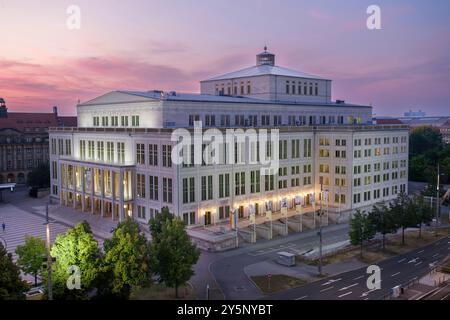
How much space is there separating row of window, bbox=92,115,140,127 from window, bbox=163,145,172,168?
1337cm

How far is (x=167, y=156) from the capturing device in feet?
211

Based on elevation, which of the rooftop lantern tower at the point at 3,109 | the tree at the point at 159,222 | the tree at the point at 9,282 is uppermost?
the rooftop lantern tower at the point at 3,109

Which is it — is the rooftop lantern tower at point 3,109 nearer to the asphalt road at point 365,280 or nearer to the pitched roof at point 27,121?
the pitched roof at point 27,121

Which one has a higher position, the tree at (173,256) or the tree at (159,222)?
the tree at (159,222)

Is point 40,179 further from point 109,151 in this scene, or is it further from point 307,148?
point 307,148

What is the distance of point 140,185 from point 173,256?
32404 millimetres

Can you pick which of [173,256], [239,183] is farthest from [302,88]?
[173,256]

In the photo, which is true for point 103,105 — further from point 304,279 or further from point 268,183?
point 304,279

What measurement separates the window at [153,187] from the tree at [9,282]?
3403 cm

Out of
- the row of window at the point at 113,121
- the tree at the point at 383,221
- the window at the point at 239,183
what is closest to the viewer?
the tree at the point at 383,221

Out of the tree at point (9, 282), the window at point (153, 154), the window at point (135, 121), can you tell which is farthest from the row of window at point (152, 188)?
the tree at point (9, 282)

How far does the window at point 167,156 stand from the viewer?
210 feet

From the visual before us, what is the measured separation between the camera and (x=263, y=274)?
48.2 metres
